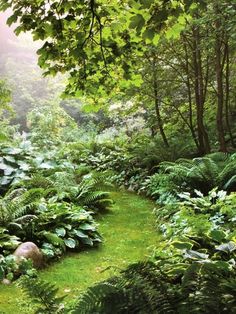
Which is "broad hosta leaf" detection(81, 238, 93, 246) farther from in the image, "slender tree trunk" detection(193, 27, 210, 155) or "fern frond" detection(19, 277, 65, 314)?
"slender tree trunk" detection(193, 27, 210, 155)

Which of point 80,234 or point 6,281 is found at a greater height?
point 80,234

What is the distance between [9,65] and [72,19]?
1120 inches

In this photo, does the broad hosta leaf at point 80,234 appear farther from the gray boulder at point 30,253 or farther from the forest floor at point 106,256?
the gray boulder at point 30,253

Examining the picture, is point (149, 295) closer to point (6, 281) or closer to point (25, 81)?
point (6, 281)

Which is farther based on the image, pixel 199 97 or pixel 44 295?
pixel 199 97

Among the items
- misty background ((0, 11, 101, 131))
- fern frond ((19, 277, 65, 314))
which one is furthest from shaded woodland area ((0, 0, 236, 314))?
misty background ((0, 11, 101, 131))

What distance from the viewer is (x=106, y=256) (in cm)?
544

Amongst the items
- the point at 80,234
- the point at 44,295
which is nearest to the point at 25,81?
the point at 80,234

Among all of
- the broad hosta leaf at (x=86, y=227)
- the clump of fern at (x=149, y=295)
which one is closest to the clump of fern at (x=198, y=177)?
the broad hosta leaf at (x=86, y=227)

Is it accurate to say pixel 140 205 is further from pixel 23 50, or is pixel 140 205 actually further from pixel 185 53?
pixel 23 50

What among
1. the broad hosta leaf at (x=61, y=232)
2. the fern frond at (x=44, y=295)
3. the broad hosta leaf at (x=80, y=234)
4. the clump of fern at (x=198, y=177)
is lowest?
the broad hosta leaf at (x=80, y=234)

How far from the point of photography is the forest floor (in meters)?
4.25

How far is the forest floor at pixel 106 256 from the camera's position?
4.25m

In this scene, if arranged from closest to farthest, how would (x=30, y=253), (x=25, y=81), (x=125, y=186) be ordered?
1. (x=30, y=253)
2. (x=125, y=186)
3. (x=25, y=81)
